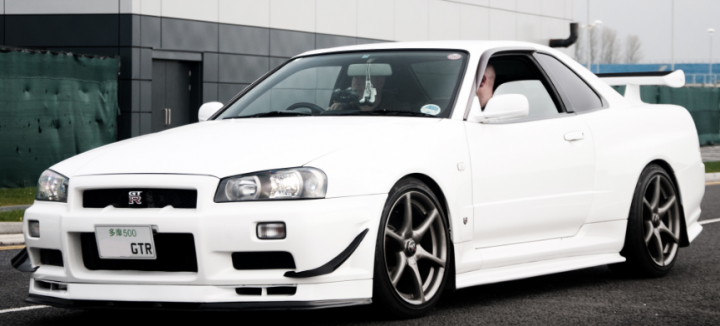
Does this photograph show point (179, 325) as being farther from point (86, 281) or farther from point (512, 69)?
point (512, 69)

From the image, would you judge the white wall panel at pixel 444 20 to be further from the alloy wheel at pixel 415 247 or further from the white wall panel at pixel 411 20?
the alloy wheel at pixel 415 247

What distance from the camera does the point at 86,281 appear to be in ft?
15.8

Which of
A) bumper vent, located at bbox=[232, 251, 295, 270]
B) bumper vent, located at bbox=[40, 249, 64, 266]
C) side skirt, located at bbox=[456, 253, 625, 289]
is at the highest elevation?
bumper vent, located at bbox=[232, 251, 295, 270]

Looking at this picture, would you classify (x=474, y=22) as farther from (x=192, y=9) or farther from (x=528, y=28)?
(x=192, y=9)

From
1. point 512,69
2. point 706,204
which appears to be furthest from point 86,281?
point 706,204

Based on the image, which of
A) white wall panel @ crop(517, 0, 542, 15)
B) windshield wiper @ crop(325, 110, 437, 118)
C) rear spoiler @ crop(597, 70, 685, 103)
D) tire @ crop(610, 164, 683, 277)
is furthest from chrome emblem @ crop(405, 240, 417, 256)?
white wall panel @ crop(517, 0, 542, 15)

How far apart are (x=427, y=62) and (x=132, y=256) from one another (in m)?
2.22

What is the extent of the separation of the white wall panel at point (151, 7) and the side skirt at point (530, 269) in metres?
14.6

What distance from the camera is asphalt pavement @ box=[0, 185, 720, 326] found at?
204 inches

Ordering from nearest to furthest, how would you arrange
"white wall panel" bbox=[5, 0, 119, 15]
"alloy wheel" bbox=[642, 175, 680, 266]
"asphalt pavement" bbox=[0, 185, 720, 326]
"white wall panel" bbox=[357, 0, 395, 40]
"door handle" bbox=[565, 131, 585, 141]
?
"asphalt pavement" bbox=[0, 185, 720, 326]
"door handle" bbox=[565, 131, 585, 141]
"alloy wheel" bbox=[642, 175, 680, 266]
"white wall panel" bbox=[5, 0, 119, 15]
"white wall panel" bbox=[357, 0, 395, 40]

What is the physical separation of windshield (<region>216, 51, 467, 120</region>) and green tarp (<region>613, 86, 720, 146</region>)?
89.6 feet

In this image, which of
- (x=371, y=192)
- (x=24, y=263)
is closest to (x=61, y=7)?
(x=24, y=263)

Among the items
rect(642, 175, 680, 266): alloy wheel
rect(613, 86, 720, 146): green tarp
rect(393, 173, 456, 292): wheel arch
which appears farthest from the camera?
rect(613, 86, 720, 146): green tarp

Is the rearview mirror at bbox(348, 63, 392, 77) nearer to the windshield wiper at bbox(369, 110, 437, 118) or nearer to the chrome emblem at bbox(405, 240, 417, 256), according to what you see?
the windshield wiper at bbox(369, 110, 437, 118)
